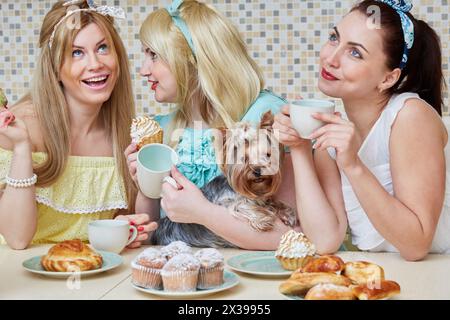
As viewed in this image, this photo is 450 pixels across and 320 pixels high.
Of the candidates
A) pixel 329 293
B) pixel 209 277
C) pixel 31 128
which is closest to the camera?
pixel 329 293

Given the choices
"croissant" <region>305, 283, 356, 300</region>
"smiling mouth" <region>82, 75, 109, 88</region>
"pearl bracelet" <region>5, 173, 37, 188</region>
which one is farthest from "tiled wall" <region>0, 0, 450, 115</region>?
"croissant" <region>305, 283, 356, 300</region>

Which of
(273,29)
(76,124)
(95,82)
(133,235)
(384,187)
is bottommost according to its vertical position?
(133,235)

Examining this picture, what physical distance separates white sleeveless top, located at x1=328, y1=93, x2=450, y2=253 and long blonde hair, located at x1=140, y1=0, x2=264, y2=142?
12.4 inches

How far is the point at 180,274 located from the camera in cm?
112

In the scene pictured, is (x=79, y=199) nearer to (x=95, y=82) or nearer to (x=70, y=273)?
(x=95, y=82)

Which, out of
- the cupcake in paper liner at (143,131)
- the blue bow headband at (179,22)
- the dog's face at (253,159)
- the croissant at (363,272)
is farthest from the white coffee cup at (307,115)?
the blue bow headband at (179,22)

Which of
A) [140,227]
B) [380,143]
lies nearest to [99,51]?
[140,227]

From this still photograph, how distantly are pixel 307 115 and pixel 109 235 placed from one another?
493 mm

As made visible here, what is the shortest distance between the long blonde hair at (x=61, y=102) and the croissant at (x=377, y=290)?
0.87 metres

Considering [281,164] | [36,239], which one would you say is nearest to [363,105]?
[281,164]

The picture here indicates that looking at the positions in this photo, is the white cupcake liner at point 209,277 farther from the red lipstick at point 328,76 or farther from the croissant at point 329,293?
the red lipstick at point 328,76

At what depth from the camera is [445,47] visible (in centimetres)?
284

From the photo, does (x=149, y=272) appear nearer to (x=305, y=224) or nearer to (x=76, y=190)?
(x=305, y=224)

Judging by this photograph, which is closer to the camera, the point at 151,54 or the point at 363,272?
the point at 363,272
